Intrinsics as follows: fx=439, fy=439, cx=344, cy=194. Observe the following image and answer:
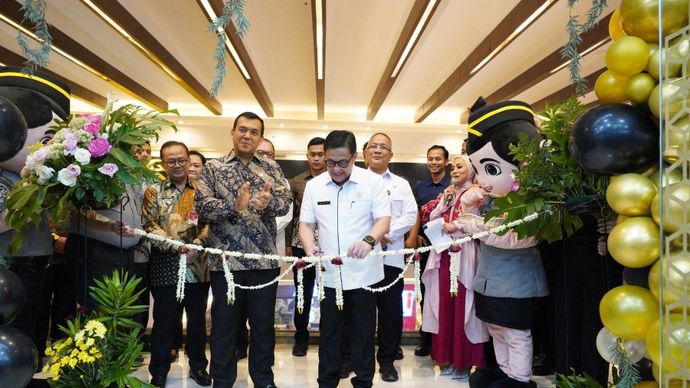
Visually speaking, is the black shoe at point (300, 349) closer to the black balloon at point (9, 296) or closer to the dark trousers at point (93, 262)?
the dark trousers at point (93, 262)

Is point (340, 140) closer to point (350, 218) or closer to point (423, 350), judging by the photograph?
point (350, 218)

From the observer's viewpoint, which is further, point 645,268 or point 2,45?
point 2,45

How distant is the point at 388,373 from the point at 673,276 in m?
2.27

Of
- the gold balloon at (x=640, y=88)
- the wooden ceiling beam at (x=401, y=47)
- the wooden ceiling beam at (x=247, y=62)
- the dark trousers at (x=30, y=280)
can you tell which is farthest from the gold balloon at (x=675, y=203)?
the wooden ceiling beam at (x=401, y=47)

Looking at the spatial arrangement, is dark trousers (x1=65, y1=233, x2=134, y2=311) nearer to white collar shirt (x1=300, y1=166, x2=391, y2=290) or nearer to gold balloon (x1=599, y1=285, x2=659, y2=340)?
white collar shirt (x1=300, y1=166, x2=391, y2=290)

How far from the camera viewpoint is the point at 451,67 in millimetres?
6875

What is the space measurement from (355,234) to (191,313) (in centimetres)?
134

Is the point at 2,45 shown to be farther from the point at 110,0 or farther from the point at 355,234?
the point at 355,234

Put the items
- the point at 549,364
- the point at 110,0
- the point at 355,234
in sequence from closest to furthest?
the point at 355,234, the point at 549,364, the point at 110,0

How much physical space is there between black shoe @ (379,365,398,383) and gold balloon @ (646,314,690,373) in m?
2.13

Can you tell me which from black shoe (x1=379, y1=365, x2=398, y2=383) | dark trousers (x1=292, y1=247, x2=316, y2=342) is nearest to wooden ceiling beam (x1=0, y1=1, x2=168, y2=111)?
dark trousers (x1=292, y1=247, x2=316, y2=342)

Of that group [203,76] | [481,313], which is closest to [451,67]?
[203,76]

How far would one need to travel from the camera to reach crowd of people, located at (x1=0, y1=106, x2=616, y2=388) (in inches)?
99.9

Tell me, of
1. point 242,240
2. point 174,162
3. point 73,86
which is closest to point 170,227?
point 174,162
